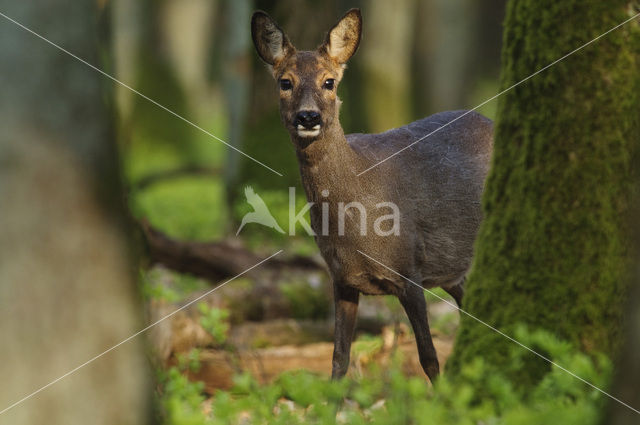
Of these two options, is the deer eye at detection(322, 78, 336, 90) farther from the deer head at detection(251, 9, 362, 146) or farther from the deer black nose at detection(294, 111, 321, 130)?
the deer black nose at detection(294, 111, 321, 130)

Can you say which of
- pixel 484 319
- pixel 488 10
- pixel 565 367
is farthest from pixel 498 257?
pixel 488 10

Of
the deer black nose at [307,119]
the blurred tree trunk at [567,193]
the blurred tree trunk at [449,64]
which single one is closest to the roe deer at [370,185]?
the deer black nose at [307,119]

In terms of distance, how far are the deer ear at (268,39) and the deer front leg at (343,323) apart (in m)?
1.72

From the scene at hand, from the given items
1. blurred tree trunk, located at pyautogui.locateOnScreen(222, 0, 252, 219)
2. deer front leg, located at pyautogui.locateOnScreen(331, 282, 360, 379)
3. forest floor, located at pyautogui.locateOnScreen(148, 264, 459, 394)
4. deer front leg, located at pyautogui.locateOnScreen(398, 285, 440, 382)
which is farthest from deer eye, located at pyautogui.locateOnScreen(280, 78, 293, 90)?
blurred tree trunk, located at pyautogui.locateOnScreen(222, 0, 252, 219)

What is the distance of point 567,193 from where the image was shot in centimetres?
462

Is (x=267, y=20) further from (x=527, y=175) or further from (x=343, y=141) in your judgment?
(x=527, y=175)

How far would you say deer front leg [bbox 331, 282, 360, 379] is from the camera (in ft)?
21.9

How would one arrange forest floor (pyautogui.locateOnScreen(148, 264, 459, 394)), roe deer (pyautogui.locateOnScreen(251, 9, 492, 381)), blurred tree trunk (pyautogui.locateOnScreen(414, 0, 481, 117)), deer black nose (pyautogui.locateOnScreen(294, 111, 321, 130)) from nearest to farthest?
1. deer black nose (pyautogui.locateOnScreen(294, 111, 321, 130))
2. roe deer (pyautogui.locateOnScreen(251, 9, 492, 381))
3. forest floor (pyautogui.locateOnScreen(148, 264, 459, 394))
4. blurred tree trunk (pyautogui.locateOnScreen(414, 0, 481, 117))

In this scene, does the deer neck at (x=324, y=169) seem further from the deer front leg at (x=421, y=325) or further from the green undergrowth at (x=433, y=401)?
the green undergrowth at (x=433, y=401)

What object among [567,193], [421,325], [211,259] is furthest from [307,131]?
[211,259]

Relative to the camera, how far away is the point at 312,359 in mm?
8070

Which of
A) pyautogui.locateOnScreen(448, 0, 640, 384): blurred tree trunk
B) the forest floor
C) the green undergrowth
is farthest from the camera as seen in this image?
the forest floor

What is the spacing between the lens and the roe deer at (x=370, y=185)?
254 inches

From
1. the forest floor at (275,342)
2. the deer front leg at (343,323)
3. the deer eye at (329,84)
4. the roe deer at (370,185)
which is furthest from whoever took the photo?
the forest floor at (275,342)
